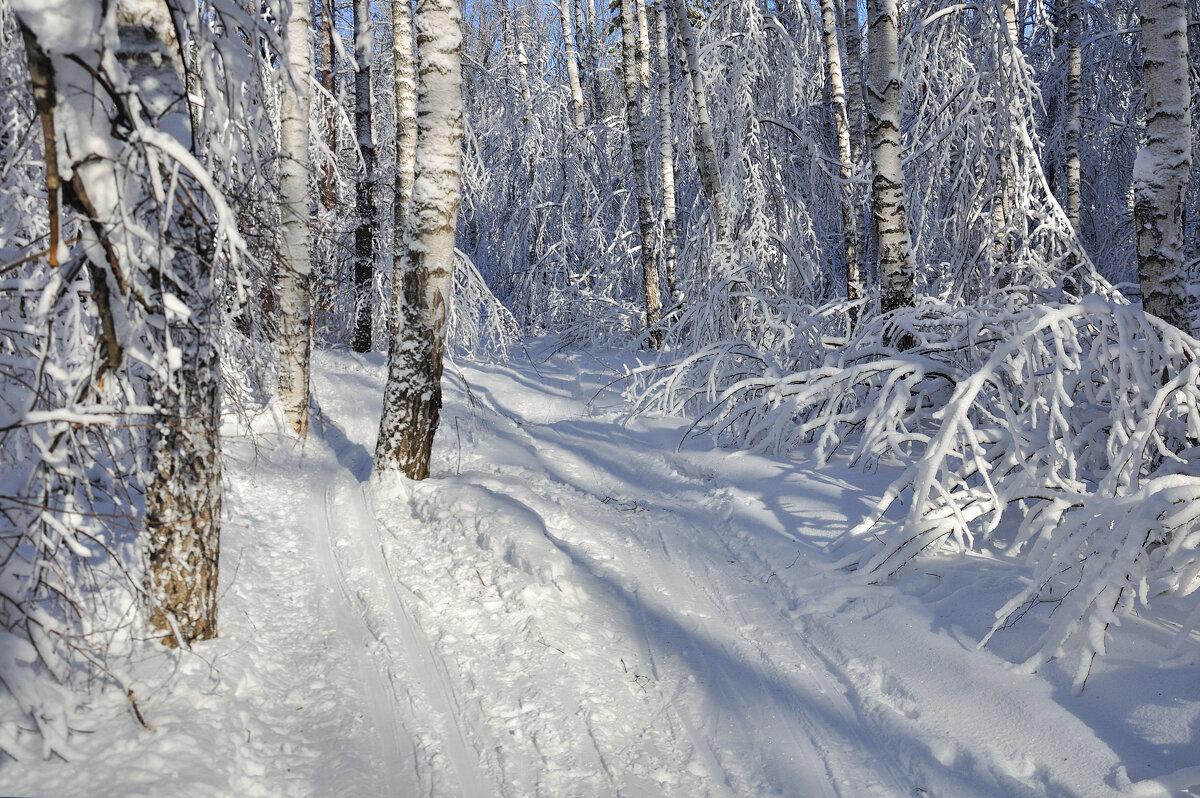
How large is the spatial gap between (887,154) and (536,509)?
159 inches

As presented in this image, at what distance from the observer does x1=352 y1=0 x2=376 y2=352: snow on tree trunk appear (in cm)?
1072

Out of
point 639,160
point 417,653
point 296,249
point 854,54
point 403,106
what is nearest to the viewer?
point 417,653

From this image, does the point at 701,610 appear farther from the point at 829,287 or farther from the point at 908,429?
the point at 829,287

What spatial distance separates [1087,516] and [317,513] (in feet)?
15.7

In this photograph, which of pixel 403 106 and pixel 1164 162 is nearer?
pixel 1164 162

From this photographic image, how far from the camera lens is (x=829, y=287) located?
1374 centimetres

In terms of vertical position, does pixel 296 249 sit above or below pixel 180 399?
above

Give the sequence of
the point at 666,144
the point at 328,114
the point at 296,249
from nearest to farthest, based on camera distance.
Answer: the point at 296,249 → the point at 328,114 → the point at 666,144

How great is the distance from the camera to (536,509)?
521 centimetres

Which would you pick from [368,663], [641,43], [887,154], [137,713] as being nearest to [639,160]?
[641,43]

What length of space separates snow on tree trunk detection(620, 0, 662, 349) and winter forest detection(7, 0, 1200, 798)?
11.2 ft

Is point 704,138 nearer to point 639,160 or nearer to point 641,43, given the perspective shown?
point 639,160

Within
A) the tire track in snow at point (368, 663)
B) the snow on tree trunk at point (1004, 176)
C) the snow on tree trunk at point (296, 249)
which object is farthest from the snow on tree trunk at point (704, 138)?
the tire track in snow at point (368, 663)

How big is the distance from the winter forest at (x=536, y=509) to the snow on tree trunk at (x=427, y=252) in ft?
0.10
